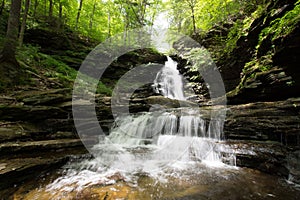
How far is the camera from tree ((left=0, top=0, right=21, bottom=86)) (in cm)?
582

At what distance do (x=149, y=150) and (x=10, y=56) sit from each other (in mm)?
6171

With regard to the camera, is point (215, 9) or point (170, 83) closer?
point (215, 9)

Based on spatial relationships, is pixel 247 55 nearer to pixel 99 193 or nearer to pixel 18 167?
pixel 99 193

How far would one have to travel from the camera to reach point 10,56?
240 inches

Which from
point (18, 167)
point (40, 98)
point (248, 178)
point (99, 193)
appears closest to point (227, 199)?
point (248, 178)

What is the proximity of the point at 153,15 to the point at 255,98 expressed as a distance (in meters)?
17.0

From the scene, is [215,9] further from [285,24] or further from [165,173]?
[165,173]

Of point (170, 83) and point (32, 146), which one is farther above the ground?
point (170, 83)

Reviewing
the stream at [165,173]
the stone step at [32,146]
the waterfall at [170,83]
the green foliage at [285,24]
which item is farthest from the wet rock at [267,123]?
the waterfall at [170,83]

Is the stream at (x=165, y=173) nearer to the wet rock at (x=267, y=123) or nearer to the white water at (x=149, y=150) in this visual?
the white water at (x=149, y=150)

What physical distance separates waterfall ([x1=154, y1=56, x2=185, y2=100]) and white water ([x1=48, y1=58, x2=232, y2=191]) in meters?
6.15

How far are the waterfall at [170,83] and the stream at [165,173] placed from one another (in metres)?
6.99

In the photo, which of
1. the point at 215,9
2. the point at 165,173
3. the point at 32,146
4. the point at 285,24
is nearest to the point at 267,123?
the point at 165,173

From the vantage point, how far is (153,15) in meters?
19.6
